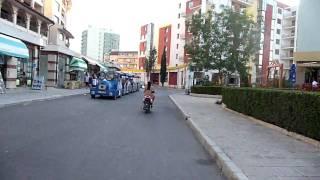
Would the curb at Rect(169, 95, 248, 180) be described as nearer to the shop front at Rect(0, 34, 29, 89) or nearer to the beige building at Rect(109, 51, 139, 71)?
the shop front at Rect(0, 34, 29, 89)

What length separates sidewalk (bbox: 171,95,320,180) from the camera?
7.08 metres

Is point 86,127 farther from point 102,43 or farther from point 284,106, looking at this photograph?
point 102,43

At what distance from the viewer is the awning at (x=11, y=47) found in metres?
25.1

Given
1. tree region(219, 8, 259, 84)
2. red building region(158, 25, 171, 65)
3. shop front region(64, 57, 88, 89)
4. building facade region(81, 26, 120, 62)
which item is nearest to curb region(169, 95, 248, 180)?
tree region(219, 8, 259, 84)

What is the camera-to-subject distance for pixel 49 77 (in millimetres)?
44406

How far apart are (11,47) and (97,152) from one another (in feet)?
63.3

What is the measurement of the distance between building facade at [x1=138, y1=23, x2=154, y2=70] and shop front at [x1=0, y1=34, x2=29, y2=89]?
77.2 meters

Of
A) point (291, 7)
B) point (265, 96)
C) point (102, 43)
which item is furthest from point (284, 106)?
point (102, 43)

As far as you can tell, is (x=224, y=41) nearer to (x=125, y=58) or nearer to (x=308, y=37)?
(x=308, y=37)

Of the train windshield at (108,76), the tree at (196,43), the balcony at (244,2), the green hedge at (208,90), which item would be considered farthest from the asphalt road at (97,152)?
the balcony at (244,2)

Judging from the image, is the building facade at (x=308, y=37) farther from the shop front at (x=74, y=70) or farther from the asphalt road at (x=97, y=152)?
the asphalt road at (x=97, y=152)

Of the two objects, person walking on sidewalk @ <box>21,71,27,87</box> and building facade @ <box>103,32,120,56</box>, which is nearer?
person walking on sidewalk @ <box>21,71,27,87</box>

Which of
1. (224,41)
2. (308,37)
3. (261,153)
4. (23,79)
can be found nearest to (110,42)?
(23,79)

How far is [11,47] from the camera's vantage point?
26250 mm
